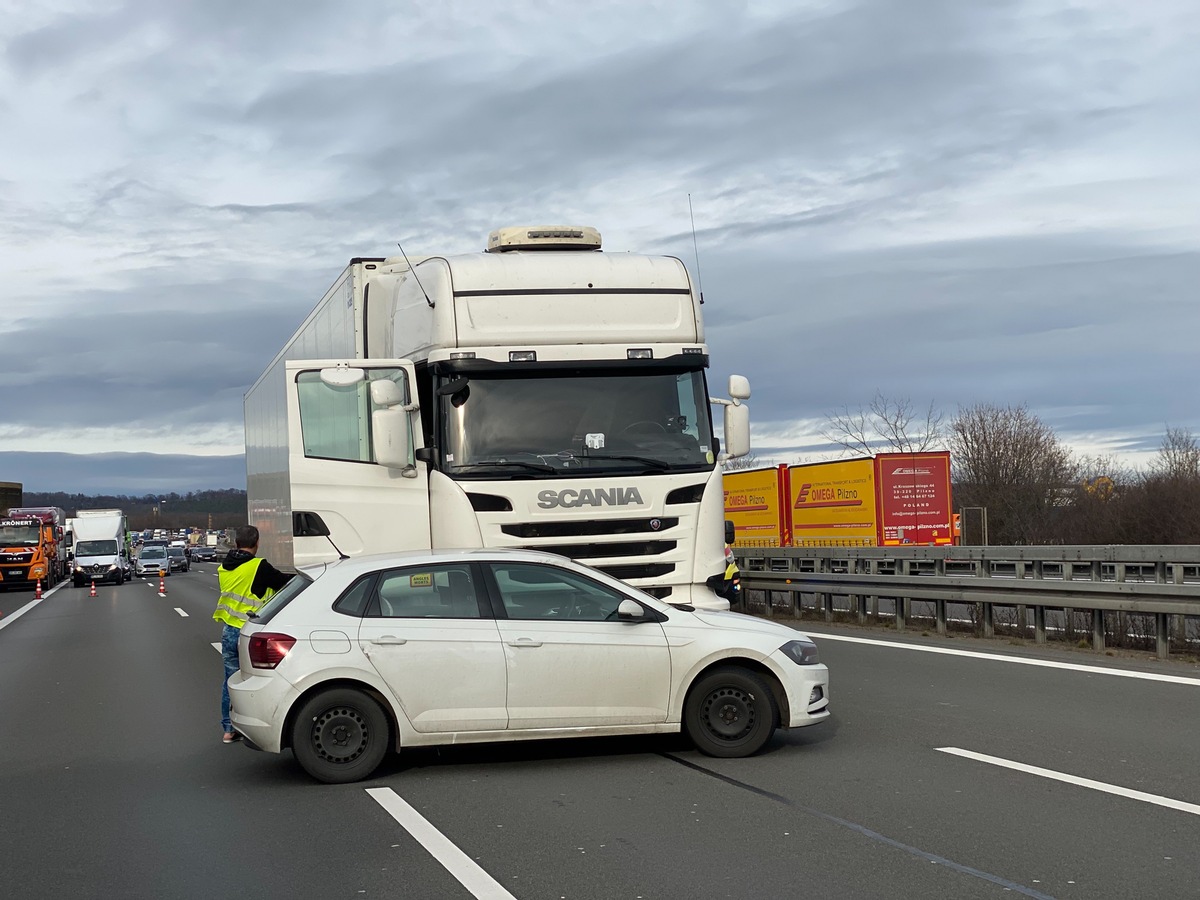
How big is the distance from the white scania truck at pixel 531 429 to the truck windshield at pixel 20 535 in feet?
140

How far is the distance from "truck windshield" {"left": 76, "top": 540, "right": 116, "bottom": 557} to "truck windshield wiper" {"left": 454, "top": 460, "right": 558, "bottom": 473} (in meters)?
47.0

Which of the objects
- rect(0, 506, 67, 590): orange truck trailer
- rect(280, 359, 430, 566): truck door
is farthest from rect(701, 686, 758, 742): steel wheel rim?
rect(0, 506, 67, 590): orange truck trailer

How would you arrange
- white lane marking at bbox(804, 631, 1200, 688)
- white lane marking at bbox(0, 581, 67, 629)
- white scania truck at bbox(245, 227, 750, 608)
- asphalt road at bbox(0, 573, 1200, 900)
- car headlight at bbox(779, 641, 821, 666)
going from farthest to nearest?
white lane marking at bbox(0, 581, 67, 629)
white lane marking at bbox(804, 631, 1200, 688)
white scania truck at bbox(245, 227, 750, 608)
car headlight at bbox(779, 641, 821, 666)
asphalt road at bbox(0, 573, 1200, 900)

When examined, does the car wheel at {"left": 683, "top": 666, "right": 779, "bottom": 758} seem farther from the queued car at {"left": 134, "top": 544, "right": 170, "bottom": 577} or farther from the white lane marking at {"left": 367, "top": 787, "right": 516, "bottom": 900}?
the queued car at {"left": 134, "top": 544, "right": 170, "bottom": 577}

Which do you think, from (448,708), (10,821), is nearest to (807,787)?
(448,708)

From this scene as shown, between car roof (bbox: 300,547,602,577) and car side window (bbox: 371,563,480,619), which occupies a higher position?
car roof (bbox: 300,547,602,577)

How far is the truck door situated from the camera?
1066cm

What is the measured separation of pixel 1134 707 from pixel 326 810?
6.42 m

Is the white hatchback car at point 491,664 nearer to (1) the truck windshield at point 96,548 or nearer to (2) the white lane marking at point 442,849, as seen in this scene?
(2) the white lane marking at point 442,849

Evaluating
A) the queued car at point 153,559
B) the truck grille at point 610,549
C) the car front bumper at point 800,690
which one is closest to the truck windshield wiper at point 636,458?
the truck grille at point 610,549

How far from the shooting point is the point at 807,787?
7.85m

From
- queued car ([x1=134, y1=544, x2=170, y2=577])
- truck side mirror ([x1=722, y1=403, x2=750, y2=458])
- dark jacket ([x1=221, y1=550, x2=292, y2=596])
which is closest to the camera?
dark jacket ([x1=221, y1=550, x2=292, y2=596])

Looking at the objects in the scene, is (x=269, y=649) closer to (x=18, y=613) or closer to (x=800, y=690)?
(x=800, y=690)

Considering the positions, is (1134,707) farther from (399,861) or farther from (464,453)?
(399,861)
